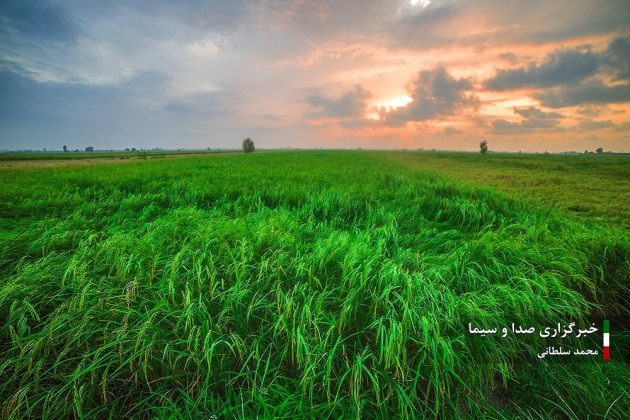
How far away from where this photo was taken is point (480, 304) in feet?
10.2

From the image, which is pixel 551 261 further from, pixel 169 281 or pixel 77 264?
pixel 77 264

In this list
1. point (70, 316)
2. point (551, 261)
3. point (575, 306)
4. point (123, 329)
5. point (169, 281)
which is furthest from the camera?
point (551, 261)

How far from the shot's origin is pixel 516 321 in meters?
3.10

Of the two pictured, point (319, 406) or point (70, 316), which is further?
point (70, 316)

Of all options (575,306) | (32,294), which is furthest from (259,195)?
(575,306)

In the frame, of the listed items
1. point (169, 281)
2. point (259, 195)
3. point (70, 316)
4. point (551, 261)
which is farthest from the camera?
point (259, 195)

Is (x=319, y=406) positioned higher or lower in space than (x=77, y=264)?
lower

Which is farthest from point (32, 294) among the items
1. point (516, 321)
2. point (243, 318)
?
point (516, 321)

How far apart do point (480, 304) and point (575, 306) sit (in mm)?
1425

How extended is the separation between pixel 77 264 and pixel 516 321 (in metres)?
5.73

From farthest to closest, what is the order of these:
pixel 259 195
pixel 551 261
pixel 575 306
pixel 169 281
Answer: pixel 259 195 → pixel 551 261 → pixel 575 306 → pixel 169 281

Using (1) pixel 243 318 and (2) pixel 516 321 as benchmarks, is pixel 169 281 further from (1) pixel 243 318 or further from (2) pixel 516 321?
(2) pixel 516 321

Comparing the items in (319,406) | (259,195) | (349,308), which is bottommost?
(319,406)

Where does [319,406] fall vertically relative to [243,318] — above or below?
below
